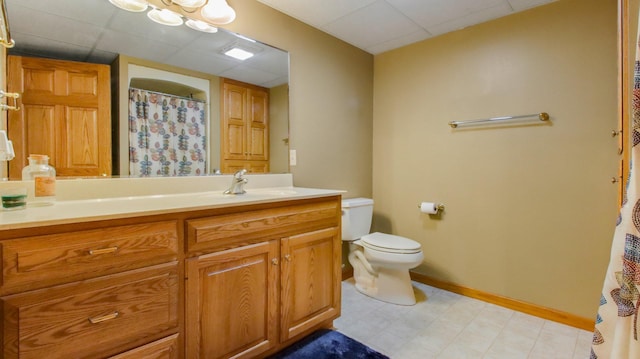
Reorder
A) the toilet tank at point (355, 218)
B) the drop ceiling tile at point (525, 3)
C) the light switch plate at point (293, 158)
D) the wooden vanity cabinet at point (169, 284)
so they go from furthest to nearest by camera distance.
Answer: the toilet tank at point (355, 218)
the light switch plate at point (293, 158)
the drop ceiling tile at point (525, 3)
the wooden vanity cabinet at point (169, 284)

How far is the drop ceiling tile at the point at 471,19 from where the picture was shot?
205 centimetres

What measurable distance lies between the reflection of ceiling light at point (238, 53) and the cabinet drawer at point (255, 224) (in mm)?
1058

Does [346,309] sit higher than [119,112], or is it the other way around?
[119,112]

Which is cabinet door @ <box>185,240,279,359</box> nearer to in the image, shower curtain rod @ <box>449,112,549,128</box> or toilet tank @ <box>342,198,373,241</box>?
toilet tank @ <box>342,198,373,241</box>

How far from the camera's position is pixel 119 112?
1.46m

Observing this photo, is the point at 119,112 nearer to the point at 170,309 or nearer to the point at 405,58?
the point at 170,309

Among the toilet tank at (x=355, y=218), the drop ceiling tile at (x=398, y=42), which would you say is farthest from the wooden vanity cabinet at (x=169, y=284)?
the drop ceiling tile at (x=398, y=42)

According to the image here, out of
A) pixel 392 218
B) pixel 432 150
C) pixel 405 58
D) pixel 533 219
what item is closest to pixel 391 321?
pixel 392 218

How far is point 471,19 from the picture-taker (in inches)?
85.6

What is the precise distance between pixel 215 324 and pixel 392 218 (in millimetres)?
1920

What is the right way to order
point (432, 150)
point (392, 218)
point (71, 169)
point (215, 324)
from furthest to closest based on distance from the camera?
point (392, 218) → point (432, 150) → point (71, 169) → point (215, 324)

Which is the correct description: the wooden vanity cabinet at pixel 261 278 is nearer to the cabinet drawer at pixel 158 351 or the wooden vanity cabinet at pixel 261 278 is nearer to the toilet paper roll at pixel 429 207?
the cabinet drawer at pixel 158 351

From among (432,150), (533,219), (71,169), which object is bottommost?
(533,219)

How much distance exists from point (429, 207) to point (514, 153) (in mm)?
719
